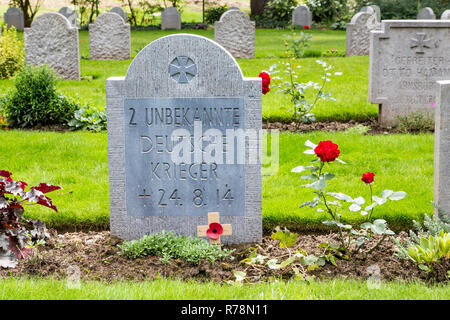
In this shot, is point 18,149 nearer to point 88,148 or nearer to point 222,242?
point 88,148

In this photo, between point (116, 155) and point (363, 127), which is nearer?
point (116, 155)

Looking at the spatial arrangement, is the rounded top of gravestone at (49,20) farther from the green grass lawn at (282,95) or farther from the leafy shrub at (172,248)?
the leafy shrub at (172,248)

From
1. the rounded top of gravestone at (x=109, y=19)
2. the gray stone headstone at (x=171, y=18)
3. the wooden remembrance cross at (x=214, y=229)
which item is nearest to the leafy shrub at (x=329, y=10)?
the gray stone headstone at (x=171, y=18)

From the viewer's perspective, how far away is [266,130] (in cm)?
862

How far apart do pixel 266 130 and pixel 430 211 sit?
351 cm

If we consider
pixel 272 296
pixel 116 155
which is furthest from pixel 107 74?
pixel 272 296

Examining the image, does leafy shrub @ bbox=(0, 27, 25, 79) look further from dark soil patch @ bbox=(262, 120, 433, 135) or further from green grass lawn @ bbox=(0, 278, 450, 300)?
green grass lawn @ bbox=(0, 278, 450, 300)

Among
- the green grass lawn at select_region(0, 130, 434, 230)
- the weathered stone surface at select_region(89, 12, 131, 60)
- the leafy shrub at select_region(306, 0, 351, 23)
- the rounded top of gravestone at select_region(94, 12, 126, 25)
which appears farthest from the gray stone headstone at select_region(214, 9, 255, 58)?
the leafy shrub at select_region(306, 0, 351, 23)

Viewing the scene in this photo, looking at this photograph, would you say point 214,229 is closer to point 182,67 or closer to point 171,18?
point 182,67

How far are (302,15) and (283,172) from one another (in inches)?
727

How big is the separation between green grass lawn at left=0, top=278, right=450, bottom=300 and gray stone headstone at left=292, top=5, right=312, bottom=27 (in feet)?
68.5

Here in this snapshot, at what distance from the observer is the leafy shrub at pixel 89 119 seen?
8.59 metres

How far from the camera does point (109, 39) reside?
15.0 metres

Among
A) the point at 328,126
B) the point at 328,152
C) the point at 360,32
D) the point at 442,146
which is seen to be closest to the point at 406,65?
the point at 328,126
